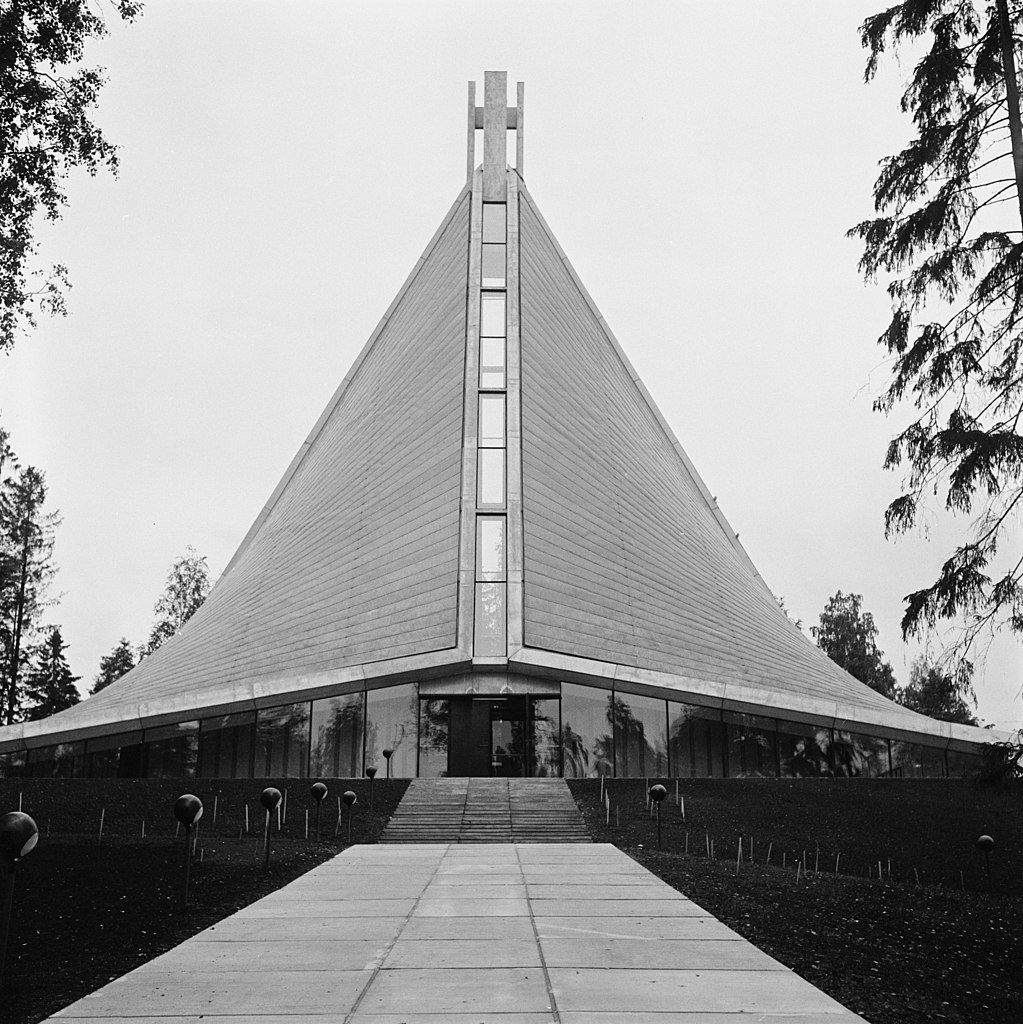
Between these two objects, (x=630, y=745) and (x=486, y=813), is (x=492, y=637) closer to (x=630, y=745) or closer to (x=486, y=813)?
(x=630, y=745)

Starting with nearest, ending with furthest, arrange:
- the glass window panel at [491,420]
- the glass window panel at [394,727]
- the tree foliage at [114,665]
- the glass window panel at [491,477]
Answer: the glass window panel at [394,727] → the glass window panel at [491,477] → the glass window panel at [491,420] → the tree foliage at [114,665]

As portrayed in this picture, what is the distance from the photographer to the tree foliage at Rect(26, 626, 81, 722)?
149ft

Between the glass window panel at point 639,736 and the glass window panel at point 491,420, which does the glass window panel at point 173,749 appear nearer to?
the glass window panel at point 639,736

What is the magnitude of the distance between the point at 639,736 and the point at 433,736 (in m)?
4.55

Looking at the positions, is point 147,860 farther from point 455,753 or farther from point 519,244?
A: point 519,244

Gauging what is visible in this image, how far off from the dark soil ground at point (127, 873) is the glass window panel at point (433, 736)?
327 centimetres

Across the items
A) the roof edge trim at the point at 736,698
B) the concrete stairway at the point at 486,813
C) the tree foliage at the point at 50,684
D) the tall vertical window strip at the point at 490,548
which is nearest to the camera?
the concrete stairway at the point at 486,813

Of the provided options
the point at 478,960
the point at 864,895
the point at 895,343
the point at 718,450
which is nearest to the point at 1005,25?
the point at 895,343

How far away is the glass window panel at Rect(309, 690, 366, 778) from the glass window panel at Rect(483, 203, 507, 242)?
43.9ft

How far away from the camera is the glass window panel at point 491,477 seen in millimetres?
22375

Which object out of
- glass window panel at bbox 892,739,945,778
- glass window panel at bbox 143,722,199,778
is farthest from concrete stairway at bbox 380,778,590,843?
glass window panel at bbox 892,739,945,778

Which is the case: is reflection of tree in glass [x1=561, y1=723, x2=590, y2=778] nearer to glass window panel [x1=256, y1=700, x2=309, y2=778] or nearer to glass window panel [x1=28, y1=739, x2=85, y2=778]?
glass window panel [x1=256, y1=700, x2=309, y2=778]

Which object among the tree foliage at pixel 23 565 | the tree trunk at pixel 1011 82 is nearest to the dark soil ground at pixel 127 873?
the tree trunk at pixel 1011 82

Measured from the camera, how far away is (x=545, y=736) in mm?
20828
